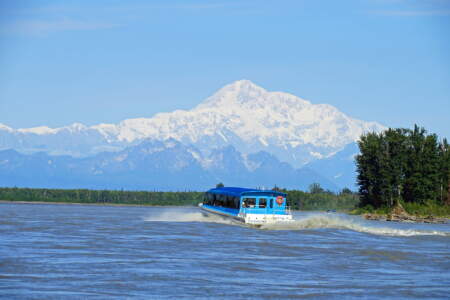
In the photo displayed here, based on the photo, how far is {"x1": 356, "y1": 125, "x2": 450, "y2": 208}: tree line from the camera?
115 meters

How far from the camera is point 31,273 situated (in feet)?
107

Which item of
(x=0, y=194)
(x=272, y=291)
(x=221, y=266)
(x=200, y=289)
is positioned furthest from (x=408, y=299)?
(x=0, y=194)

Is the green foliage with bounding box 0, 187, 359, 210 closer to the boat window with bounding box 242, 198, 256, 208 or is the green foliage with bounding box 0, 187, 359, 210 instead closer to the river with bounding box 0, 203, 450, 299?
the boat window with bounding box 242, 198, 256, 208

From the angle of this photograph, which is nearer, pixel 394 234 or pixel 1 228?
pixel 1 228

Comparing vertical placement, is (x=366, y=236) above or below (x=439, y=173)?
below

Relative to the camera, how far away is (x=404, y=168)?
382 feet

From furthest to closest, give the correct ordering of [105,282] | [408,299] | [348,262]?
[348,262] → [105,282] → [408,299]

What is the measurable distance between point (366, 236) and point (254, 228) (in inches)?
425

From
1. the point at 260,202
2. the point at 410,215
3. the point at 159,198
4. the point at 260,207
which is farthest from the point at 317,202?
the point at 260,207

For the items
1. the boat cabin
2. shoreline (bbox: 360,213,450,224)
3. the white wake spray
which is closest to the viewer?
the white wake spray

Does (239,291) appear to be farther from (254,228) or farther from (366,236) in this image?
(254,228)

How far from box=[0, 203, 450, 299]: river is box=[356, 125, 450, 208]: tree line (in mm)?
57262

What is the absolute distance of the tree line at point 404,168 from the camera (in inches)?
4540

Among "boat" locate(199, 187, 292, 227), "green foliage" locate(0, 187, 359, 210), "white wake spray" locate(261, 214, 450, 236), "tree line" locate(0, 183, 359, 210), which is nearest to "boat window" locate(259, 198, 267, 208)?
"boat" locate(199, 187, 292, 227)
